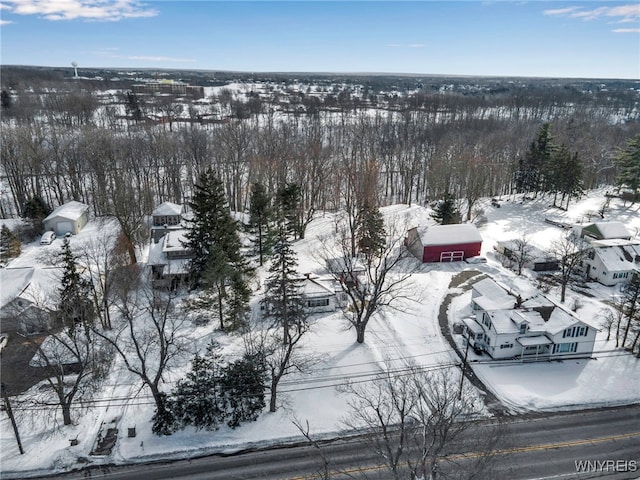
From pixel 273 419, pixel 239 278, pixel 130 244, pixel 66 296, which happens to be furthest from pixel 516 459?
pixel 130 244

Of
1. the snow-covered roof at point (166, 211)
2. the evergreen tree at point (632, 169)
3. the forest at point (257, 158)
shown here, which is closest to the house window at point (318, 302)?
the forest at point (257, 158)

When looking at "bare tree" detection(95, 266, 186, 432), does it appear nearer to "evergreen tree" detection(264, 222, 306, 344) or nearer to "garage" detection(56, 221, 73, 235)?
"evergreen tree" detection(264, 222, 306, 344)

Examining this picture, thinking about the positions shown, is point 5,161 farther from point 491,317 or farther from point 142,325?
point 491,317

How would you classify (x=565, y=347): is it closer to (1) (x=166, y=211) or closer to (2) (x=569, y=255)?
(2) (x=569, y=255)

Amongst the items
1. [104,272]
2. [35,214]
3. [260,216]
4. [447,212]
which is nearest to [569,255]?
[447,212]

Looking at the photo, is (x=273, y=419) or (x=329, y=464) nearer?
(x=329, y=464)

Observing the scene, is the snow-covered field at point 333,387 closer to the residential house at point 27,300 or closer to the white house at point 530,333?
the white house at point 530,333
